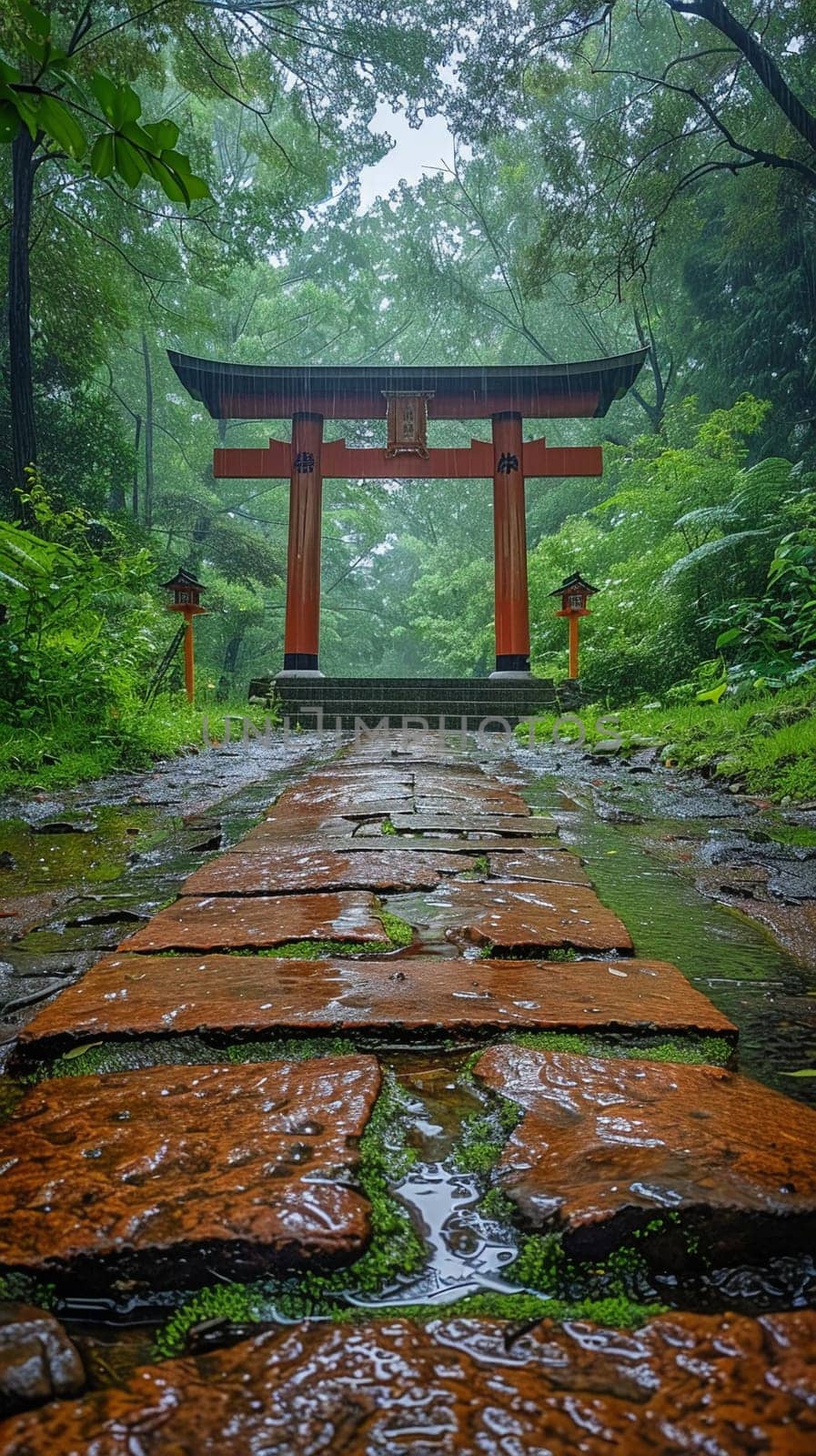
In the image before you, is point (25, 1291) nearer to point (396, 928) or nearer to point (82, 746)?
point (396, 928)

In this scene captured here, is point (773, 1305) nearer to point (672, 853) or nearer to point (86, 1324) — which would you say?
point (86, 1324)

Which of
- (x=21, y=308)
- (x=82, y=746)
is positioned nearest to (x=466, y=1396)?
(x=82, y=746)

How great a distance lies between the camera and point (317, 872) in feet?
6.53

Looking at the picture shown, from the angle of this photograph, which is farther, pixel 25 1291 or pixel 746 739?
pixel 746 739

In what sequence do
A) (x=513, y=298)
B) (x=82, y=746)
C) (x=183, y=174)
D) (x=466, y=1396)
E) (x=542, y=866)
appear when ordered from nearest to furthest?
(x=466, y=1396), (x=183, y=174), (x=542, y=866), (x=82, y=746), (x=513, y=298)

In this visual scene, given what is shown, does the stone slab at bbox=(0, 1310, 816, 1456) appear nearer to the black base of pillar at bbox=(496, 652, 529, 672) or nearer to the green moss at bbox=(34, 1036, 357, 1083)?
the green moss at bbox=(34, 1036, 357, 1083)

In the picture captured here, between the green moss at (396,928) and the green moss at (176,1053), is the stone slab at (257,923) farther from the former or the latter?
the green moss at (176,1053)

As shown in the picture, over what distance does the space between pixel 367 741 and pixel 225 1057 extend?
589 centimetres

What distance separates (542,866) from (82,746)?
3640 millimetres

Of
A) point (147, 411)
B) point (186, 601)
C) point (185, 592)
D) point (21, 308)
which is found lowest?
point (186, 601)

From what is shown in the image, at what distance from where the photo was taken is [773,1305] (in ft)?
1.89

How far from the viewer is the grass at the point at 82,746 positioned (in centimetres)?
407

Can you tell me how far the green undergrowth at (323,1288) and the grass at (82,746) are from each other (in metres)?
3.56

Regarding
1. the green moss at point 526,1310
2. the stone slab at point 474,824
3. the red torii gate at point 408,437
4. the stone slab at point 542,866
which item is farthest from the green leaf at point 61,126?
the red torii gate at point 408,437
